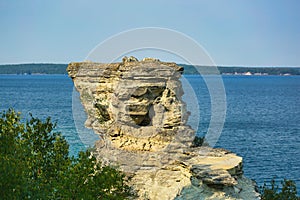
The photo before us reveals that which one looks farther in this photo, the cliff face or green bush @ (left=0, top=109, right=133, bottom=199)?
the cliff face

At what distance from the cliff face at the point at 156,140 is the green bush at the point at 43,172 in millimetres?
1721

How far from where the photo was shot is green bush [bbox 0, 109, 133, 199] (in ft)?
56.2

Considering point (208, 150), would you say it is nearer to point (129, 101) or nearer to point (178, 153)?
point (178, 153)

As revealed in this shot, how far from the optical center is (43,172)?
891 inches

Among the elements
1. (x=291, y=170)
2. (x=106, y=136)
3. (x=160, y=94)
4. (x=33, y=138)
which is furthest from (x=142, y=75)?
(x=291, y=170)

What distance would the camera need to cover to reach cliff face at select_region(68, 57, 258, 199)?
2505 cm

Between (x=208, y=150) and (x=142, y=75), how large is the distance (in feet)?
21.1

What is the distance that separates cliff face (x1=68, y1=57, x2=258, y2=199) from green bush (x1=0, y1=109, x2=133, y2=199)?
172 centimetres

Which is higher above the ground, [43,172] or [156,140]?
[156,140]

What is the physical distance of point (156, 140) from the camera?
27188 millimetres

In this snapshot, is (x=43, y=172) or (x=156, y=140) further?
(x=156, y=140)

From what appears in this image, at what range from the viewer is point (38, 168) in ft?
73.6

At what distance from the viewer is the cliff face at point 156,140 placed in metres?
25.0

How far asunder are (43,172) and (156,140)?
7.27 m
